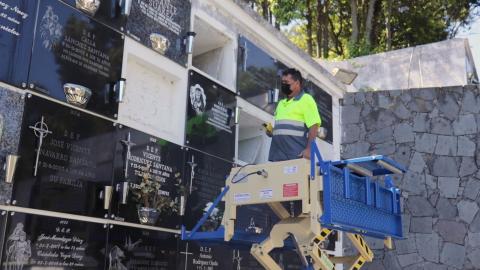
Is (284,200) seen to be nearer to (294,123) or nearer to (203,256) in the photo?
(294,123)

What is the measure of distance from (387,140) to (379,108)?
27.4 inches

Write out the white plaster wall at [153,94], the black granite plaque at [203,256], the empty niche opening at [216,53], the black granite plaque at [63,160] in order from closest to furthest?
the black granite plaque at [63,160] → the white plaster wall at [153,94] → the black granite plaque at [203,256] → the empty niche opening at [216,53]

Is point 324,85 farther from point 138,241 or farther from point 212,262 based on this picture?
point 138,241

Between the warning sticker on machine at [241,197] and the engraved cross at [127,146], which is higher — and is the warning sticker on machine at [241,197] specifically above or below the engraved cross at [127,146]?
below

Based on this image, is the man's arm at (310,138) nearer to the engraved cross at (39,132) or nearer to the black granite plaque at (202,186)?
the black granite plaque at (202,186)

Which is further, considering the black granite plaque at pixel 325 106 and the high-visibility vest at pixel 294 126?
the black granite plaque at pixel 325 106

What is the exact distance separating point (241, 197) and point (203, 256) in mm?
1883

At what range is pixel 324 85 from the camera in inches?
388

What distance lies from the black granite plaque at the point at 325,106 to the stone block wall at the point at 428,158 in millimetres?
1559

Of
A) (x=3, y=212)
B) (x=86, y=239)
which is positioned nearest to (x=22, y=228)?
(x=3, y=212)

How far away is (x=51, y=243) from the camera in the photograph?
455 cm

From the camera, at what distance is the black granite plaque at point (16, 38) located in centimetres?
436

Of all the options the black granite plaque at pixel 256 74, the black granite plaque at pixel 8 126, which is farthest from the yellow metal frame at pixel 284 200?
the black granite plaque at pixel 256 74

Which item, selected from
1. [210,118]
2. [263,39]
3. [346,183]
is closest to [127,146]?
[210,118]
